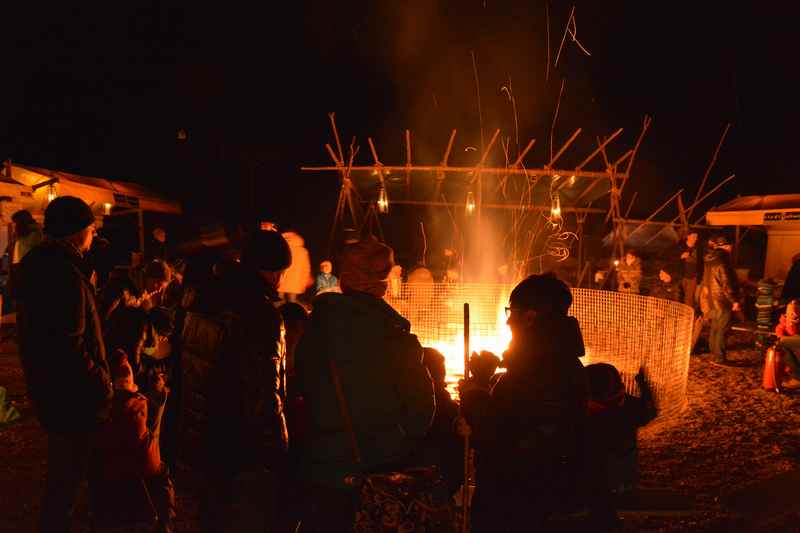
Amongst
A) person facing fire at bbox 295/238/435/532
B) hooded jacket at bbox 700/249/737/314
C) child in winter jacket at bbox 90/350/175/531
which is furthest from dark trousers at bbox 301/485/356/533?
hooded jacket at bbox 700/249/737/314

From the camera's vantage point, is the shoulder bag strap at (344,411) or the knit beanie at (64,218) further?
the knit beanie at (64,218)

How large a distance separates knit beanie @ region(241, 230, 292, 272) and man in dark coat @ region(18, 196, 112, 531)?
0.90m

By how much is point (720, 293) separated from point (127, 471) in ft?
26.1

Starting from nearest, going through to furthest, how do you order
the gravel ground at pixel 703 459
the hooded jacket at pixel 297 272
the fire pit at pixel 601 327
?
the gravel ground at pixel 703 459
the fire pit at pixel 601 327
the hooded jacket at pixel 297 272

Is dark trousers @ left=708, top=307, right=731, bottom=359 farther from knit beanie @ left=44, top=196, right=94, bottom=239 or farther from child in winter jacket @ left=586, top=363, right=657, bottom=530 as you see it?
knit beanie @ left=44, top=196, right=94, bottom=239

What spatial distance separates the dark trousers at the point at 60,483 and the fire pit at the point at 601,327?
453 centimetres

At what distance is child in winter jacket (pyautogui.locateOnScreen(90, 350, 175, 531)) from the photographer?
330cm

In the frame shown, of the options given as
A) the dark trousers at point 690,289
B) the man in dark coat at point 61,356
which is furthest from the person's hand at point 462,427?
the dark trousers at point 690,289

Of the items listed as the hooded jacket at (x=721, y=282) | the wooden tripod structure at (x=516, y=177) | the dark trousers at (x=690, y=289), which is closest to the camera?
the hooded jacket at (x=721, y=282)

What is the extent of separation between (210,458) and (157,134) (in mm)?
21920

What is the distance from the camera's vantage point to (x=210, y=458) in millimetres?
2508

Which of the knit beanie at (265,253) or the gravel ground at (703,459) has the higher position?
the knit beanie at (265,253)

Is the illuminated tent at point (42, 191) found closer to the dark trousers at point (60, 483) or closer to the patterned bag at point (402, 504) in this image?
the dark trousers at point (60, 483)

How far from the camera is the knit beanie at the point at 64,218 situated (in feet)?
9.39
